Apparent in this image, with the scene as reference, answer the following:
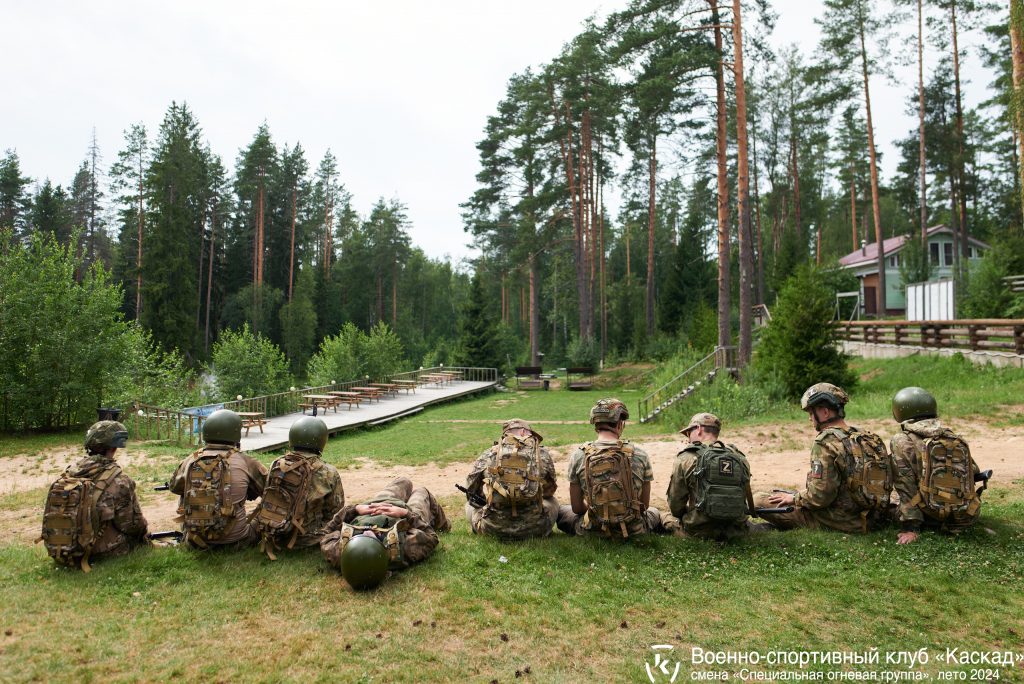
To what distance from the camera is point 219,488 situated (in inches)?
199

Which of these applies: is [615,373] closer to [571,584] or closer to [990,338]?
[990,338]

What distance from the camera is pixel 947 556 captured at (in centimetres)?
481

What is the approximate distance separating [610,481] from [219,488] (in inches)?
133

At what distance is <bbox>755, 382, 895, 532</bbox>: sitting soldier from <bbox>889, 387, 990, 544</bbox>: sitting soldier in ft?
0.47

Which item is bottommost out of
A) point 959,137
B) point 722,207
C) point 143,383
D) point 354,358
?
point 143,383

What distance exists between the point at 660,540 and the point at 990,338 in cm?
1536

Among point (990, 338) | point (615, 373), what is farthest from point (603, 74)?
point (990, 338)

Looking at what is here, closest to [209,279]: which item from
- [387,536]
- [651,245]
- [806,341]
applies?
[651,245]

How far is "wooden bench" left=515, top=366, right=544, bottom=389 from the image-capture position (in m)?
31.4

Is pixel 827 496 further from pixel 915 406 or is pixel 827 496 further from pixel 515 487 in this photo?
pixel 515 487

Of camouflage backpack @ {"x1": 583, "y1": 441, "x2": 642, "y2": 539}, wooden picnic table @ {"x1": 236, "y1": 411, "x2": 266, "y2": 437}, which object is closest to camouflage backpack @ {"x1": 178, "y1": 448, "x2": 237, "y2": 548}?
camouflage backpack @ {"x1": 583, "y1": 441, "x2": 642, "y2": 539}

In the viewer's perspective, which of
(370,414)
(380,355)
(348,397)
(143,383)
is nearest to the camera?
(143,383)

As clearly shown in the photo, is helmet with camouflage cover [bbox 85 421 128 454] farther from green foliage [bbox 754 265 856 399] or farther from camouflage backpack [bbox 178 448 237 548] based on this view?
green foliage [bbox 754 265 856 399]

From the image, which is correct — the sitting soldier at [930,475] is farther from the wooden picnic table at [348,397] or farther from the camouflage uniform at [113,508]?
the wooden picnic table at [348,397]
